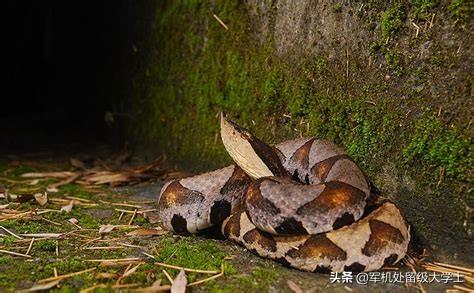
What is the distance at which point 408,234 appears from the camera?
9.48 ft

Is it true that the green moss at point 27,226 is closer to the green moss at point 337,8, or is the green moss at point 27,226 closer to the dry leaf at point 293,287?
the dry leaf at point 293,287

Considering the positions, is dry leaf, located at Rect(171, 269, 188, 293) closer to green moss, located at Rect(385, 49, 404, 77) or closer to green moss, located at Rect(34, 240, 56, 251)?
green moss, located at Rect(34, 240, 56, 251)

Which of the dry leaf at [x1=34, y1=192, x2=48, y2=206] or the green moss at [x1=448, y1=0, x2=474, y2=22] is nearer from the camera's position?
the green moss at [x1=448, y1=0, x2=474, y2=22]

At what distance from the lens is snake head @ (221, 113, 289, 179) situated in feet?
10.4

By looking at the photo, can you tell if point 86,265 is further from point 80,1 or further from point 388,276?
point 80,1

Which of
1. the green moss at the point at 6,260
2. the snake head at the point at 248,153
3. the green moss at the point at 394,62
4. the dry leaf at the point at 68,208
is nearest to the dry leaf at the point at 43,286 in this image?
the green moss at the point at 6,260

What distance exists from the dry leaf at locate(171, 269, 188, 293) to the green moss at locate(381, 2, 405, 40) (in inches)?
76.2

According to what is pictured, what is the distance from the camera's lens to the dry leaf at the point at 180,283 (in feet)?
7.83

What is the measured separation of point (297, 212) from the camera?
273 cm

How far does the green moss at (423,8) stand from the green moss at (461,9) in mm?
113

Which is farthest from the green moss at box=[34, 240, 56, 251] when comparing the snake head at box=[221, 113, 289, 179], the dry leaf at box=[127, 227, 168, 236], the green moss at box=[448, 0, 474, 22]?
the green moss at box=[448, 0, 474, 22]

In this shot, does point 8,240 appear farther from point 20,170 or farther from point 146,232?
point 20,170

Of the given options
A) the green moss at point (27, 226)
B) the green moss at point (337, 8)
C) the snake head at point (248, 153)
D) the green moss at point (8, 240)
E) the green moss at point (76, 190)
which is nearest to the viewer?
the green moss at point (8, 240)

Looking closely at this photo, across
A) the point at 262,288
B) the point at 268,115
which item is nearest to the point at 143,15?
the point at 268,115
